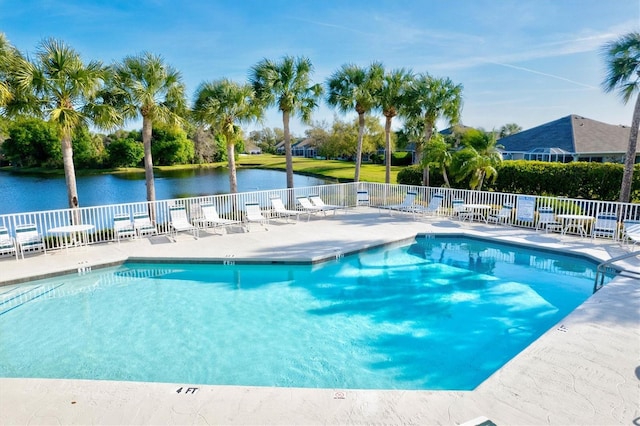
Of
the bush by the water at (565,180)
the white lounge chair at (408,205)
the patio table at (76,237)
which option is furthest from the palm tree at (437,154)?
the patio table at (76,237)

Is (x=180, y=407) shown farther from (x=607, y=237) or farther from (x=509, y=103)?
(x=509, y=103)

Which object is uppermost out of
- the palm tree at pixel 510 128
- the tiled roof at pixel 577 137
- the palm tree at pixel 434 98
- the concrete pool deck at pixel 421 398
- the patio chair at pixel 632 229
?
the palm tree at pixel 510 128

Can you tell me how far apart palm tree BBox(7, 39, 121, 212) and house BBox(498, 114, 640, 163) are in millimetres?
24482

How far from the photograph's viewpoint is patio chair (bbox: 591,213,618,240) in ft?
32.2

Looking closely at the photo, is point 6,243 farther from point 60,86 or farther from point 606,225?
point 606,225

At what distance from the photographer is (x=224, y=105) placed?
46.9 ft

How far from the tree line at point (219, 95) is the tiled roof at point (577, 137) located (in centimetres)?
1216

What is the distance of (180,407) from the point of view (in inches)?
141

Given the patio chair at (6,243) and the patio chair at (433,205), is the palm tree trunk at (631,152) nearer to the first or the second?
the patio chair at (433,205)

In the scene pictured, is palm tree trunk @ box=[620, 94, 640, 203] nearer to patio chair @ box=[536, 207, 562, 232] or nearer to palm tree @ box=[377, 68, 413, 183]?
patio chair @ box=[536, 207, 562, 232]

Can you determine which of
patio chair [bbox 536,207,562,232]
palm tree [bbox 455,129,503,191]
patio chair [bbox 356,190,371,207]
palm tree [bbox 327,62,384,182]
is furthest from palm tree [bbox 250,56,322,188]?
patio chair [bbox 536,207,562,232]

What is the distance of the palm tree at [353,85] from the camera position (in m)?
17.1

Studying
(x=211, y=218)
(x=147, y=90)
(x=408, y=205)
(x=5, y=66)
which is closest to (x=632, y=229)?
(x=408, y=205)

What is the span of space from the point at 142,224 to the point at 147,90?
14.3 ft
